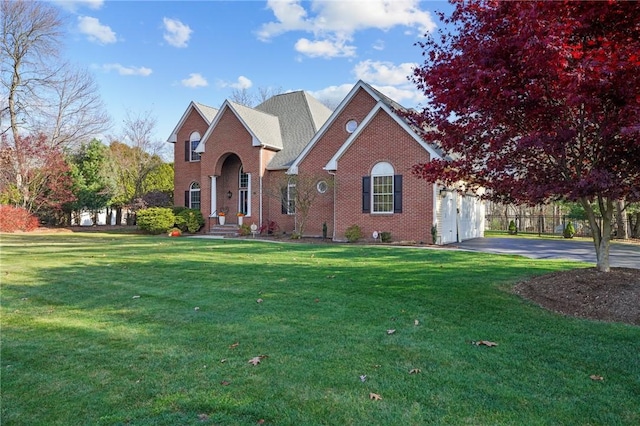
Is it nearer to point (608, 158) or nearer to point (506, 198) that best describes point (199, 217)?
point (506, 198)

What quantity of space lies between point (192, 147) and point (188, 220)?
5.85m

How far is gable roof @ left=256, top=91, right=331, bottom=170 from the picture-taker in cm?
2338

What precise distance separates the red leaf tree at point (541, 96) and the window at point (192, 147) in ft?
73.0

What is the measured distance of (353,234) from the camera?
1736cm

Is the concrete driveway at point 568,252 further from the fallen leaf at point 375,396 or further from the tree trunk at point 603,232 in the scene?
the fallen leaf at point 375,396

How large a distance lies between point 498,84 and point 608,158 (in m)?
1.93

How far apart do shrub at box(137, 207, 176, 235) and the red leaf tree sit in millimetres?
18789

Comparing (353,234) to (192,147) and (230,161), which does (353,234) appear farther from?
(192,147)

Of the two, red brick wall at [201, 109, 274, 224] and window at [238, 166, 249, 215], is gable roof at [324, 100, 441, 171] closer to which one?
red brick wall at [201, 109, 274, 224]

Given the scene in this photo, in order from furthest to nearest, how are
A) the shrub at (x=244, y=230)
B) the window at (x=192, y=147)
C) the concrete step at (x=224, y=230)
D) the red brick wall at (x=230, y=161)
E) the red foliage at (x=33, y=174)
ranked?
1. the window at (x=192, y=147)
2. the red foliage at (x=33, y=174)
3. the concrete step at (x=224, y=230)
4. the red brick wall at (x=230, y=161)
5. the shrub at (x=244, y=230)

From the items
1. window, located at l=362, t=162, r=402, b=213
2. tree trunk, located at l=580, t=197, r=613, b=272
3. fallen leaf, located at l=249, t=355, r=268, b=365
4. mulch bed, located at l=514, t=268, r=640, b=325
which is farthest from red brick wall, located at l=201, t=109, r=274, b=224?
fallen leaf, located at l=249, t=355, r=268, b=365

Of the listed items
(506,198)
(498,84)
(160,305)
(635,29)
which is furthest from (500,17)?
(160,305)

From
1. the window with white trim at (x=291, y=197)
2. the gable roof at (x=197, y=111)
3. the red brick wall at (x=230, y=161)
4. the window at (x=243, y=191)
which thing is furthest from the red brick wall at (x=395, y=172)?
the gable roof at (x=197, y=111)

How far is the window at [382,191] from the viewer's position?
16922mm
